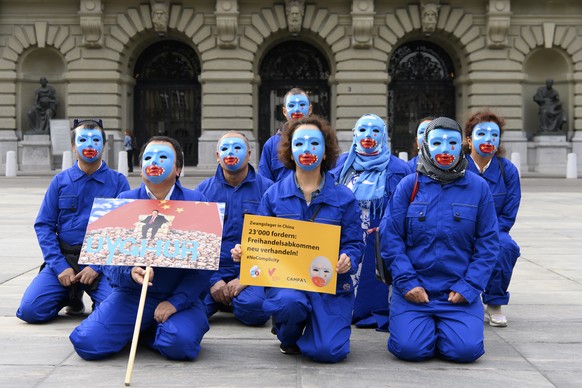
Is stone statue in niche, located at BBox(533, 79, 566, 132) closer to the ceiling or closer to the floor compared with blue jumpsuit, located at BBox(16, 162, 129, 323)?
closer to the ceiling

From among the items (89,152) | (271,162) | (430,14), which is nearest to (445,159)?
(271,162)

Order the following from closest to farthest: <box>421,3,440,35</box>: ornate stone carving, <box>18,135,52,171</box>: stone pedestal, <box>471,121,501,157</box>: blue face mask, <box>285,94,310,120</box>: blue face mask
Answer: <box>471,121,501,157</box>: blue face mask → <box>285,94,310,120</box>: blue face mask → <box>421,3,440,35</box>: ornate stone carving → <box>18,135,52,171</box>: stone pedestal

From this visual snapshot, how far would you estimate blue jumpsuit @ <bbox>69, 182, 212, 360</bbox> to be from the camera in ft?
17.4

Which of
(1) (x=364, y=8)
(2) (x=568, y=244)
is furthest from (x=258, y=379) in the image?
(1) (x=364, y=8)

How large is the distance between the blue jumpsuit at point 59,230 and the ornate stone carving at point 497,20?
81.6 feet

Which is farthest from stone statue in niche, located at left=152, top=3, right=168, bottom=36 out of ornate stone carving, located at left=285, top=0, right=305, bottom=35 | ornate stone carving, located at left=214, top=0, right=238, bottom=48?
ornate stone carving, located at left=285, top=0, right=305, bottom=35

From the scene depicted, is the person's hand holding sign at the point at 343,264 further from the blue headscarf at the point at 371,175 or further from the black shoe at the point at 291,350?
the blue headscarf at the point at 371,175

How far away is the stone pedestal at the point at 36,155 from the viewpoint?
29922 millimetres

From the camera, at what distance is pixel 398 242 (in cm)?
565

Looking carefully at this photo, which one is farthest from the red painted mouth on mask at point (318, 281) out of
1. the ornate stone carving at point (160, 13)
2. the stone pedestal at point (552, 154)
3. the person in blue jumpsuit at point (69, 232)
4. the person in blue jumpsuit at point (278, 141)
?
the stone pedestal at point (552, 154)

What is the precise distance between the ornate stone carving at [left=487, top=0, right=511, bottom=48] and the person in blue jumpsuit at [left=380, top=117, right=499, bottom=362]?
24.9 meters

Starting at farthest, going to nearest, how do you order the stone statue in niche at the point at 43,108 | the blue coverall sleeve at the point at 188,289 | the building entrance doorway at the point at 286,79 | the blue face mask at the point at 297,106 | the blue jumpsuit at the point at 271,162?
1. the building entrance doorway at the point at 286,79
2. the stone statue in niche at the point at 43,108
3. the blue jumpsuit at the point at 271,162
4. the blue face mask at the point at 297,106
5. the blue coverall sleeve at the point at 188,289

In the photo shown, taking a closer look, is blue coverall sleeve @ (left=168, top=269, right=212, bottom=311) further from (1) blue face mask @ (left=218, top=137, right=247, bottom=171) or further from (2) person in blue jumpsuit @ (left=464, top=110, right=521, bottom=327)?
(2) person in blue jumpsuit @ (left=464, top=110, right=521, bottom=327)

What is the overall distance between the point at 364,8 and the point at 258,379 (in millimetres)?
25454
